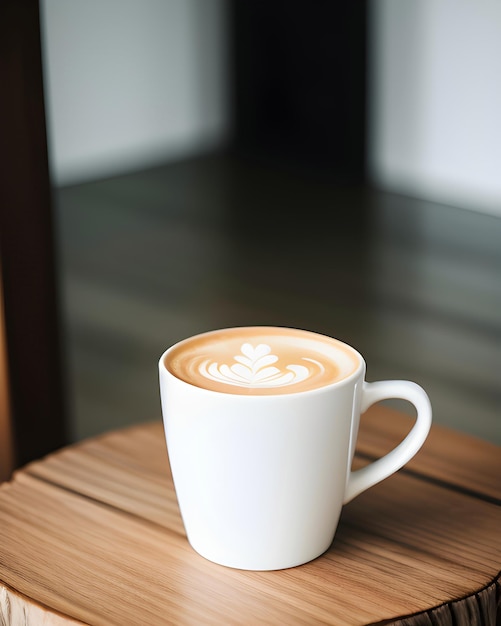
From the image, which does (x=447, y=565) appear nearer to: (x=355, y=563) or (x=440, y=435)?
(x=355, y=563)

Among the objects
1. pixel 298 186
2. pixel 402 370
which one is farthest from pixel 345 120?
pixel 402 370

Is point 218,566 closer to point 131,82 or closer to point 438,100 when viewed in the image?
point 438,100

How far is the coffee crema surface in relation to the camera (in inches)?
22.4

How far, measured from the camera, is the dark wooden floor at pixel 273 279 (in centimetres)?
180

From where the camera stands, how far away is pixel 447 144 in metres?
3.00

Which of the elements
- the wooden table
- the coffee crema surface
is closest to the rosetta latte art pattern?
the coffee crema surface

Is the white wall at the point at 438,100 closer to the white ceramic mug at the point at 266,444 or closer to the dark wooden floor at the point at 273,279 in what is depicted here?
the dark wooden floor at the point at 273,279

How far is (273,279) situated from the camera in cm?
229

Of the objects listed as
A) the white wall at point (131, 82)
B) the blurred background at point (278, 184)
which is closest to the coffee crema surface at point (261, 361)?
the blurred background at point (278, 184)

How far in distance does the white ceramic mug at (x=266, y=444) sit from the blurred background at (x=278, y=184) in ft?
3.41

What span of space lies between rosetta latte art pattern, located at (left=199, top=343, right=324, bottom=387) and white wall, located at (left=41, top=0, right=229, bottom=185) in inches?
98.0

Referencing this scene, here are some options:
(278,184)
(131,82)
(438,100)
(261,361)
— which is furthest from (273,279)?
(261,361)

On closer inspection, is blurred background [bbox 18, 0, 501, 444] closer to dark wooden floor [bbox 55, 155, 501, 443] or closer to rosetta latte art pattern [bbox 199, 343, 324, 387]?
dark wooden floor [bbox 55, 155, 501, 443]

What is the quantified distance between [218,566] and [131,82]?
115 inches
